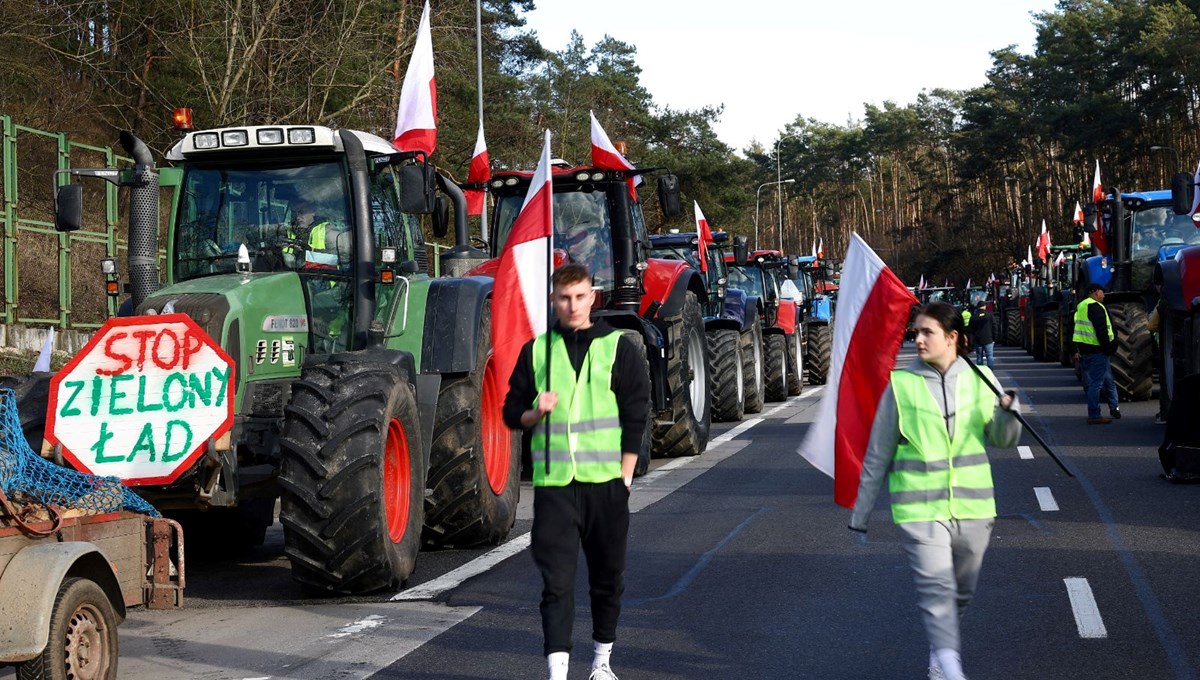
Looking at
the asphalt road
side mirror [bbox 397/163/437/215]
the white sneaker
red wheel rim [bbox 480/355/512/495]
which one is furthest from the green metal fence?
the white sneaker

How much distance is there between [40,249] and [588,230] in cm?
781

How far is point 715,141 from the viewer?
7181cm

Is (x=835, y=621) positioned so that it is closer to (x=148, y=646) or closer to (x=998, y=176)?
(x=148, y=646)

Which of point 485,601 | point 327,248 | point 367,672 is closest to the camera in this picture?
point 367,672

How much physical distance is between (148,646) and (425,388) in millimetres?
2808

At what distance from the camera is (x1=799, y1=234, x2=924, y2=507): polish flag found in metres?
6.95

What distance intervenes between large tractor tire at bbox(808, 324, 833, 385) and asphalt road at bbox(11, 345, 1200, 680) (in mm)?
18778

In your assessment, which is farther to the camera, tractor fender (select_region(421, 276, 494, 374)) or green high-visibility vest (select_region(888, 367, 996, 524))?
tractor fender (select_region(421, 276, 494, 374))

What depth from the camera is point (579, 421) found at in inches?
247

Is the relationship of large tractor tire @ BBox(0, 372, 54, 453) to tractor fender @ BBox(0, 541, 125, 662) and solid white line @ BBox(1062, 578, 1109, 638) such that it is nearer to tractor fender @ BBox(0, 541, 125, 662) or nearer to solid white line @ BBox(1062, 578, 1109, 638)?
tractor fender @ BBox(0, 541, 125, 662)

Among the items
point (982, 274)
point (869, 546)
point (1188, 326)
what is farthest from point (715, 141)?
point (869, 546)

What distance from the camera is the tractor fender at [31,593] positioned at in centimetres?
589

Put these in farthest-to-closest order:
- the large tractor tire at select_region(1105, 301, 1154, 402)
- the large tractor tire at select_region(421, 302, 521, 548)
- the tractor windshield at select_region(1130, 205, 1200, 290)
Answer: the tractor windshield at select_region(1130, 205, 1200, 290), the large tractor tire at select_region(1105, 301, 1154, 402), the large tractor tire at select_region(421, 302, 521, 548)

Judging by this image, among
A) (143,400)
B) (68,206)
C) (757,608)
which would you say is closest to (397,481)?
(143,400)
